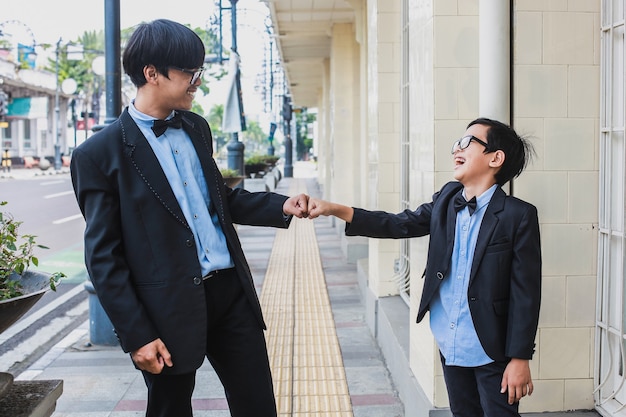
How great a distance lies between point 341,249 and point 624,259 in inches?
324

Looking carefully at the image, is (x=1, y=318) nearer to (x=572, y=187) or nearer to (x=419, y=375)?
(x=419, y=375)

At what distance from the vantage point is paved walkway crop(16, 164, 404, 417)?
477 centimetres

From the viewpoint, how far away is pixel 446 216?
2.90 meters

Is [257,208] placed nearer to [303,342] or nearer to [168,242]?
[168,242]

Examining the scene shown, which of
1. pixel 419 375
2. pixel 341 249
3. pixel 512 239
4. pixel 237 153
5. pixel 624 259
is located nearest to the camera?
pixel 512 239

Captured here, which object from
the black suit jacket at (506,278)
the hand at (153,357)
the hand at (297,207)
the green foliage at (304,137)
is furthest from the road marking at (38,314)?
the green foliage at (304,137)

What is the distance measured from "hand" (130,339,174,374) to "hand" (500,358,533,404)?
3.85ft

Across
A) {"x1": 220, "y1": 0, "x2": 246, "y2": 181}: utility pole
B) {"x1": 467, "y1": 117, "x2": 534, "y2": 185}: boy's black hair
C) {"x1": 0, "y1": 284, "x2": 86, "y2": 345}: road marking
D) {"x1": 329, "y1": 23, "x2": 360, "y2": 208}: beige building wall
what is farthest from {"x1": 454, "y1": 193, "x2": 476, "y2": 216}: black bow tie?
{"x1": 220, "y1": 0, "x2": 246, "y2": 181}: utility pole

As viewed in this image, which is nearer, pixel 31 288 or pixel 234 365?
pixel 234 365

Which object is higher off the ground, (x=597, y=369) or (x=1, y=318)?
(x=1, y=318)

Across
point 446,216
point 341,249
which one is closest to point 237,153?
point 341,249

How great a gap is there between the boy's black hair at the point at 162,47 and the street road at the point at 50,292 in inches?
38.3

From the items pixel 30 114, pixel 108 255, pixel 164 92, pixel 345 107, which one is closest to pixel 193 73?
pixel 164 92

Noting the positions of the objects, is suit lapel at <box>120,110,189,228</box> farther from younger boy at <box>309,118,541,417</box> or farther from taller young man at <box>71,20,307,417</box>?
younger boy at <box>309,118,541,417</box>
